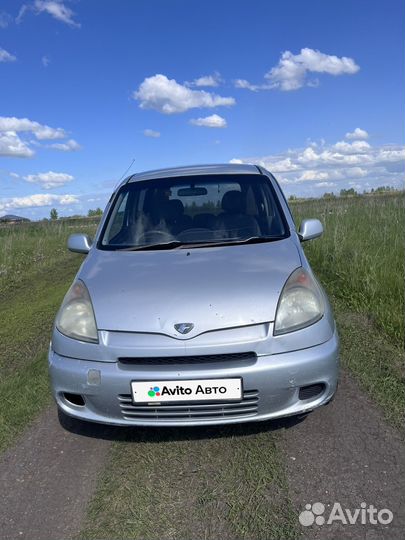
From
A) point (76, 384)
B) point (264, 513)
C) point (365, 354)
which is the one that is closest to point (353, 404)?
point (365, 354)

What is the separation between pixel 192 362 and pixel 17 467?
4.13 ft

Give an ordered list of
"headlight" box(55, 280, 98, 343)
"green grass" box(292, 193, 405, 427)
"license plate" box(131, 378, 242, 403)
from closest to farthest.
Result: "license plate" box(131, 378, 242, 403) < "headlight" box(55, 280, 98, 343) < "green grass" box(292, 193, 405, 427)

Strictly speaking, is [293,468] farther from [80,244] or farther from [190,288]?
[80,244]

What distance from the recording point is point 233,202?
12.8 ft

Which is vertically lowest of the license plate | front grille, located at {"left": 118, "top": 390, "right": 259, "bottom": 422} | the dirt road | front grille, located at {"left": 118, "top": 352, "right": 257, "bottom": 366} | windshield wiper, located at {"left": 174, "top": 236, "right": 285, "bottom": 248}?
the dirt road

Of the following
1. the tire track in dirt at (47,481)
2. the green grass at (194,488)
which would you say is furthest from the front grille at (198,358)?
the tire track in dirt at (47,481)

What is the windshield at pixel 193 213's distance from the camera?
3.59 meters

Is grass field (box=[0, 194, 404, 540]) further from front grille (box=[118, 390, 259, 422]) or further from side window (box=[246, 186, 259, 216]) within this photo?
side window (box=[246, 186, 259, 216])

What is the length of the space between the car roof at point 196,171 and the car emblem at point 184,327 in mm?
2055

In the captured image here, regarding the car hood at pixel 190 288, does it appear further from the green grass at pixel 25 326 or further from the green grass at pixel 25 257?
the green grass at pixel 25 257

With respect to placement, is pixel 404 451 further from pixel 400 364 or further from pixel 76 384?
pixel 76 384

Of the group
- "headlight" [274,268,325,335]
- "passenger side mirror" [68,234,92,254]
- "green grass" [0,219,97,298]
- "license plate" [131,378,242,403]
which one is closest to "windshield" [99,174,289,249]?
"passenger side mirror" [68,234,92,254]

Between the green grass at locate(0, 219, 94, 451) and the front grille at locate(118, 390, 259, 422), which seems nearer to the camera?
the front grille at locate(118, 390, 259, 422)

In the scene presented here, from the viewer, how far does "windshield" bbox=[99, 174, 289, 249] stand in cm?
359
